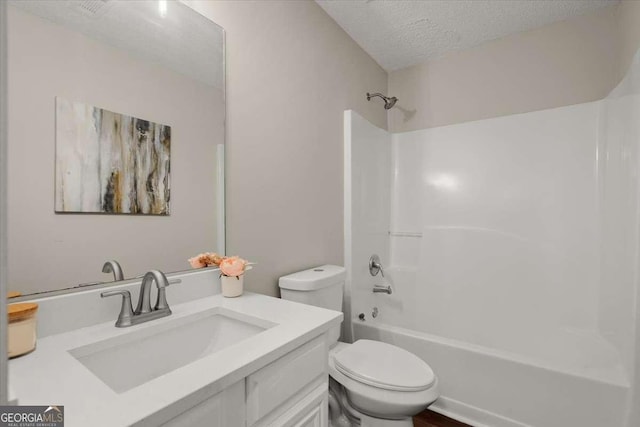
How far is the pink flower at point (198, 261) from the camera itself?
111 cm

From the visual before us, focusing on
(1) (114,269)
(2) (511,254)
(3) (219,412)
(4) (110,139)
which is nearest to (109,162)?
(4) (110,139)

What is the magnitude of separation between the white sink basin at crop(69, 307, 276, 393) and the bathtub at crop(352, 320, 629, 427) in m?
1.09

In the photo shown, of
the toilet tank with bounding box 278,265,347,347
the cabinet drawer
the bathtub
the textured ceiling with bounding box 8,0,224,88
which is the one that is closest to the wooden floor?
the bathtub

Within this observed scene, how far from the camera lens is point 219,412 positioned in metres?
0.61

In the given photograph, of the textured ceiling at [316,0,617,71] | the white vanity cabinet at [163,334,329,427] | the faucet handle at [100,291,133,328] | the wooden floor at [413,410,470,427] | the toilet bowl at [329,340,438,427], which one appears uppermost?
the textured ceiling at [316,0,617,71]

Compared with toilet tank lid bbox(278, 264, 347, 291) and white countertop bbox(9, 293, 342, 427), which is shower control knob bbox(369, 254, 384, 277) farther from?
white countertop bbox(9, 293, 342, 427)

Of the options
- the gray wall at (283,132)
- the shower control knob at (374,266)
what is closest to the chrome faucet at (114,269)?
the gray wall at (283,132)

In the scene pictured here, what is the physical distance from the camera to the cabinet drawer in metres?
0.68

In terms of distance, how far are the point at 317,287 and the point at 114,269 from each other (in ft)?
2.75

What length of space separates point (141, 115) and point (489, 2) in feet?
6.62

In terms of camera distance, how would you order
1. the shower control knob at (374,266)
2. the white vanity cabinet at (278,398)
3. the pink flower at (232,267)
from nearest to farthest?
the white vanity cabinet at (278,398) → the pink flower at (232,267) → the shower control knob at (374,266)

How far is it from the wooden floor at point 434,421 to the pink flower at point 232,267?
55.9 inches

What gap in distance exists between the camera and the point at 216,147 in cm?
120

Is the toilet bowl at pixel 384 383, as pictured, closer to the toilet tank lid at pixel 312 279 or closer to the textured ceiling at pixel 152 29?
the toilet tank lid at pixel 312 279
